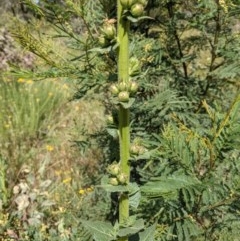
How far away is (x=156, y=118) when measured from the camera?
214 cm

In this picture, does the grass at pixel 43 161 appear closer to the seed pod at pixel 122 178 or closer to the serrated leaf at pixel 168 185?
the serrated leaf at pixel 168 185

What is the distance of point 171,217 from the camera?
1.55 meters

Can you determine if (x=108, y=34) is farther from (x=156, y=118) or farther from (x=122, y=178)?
(x=156, y=118)

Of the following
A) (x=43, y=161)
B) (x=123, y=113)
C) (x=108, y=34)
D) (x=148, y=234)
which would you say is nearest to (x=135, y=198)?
(x=148, y=234)

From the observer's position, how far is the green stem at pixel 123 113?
0.99 metres

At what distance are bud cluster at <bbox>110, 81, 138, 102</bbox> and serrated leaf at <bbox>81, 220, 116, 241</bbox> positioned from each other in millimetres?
298

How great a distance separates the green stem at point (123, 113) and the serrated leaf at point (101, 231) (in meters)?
0.03

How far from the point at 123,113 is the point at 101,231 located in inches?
11.1

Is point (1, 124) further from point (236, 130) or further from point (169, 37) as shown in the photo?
point (236, 130)

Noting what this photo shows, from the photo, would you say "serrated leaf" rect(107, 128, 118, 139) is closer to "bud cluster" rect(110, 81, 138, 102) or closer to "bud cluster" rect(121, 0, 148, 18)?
"bud cluster" rect(110, 81, 138, 102)

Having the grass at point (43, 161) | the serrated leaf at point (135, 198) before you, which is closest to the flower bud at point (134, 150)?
the serrated leaf at point (135, 198)

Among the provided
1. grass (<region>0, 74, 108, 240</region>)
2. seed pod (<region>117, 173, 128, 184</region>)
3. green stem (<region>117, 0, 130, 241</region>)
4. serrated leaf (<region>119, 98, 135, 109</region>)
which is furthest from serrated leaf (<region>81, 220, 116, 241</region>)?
grass (<region>0, 74, 108, 240</region>)

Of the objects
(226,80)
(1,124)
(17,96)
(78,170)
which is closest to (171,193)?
(226,80)

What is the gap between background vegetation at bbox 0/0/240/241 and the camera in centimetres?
138
